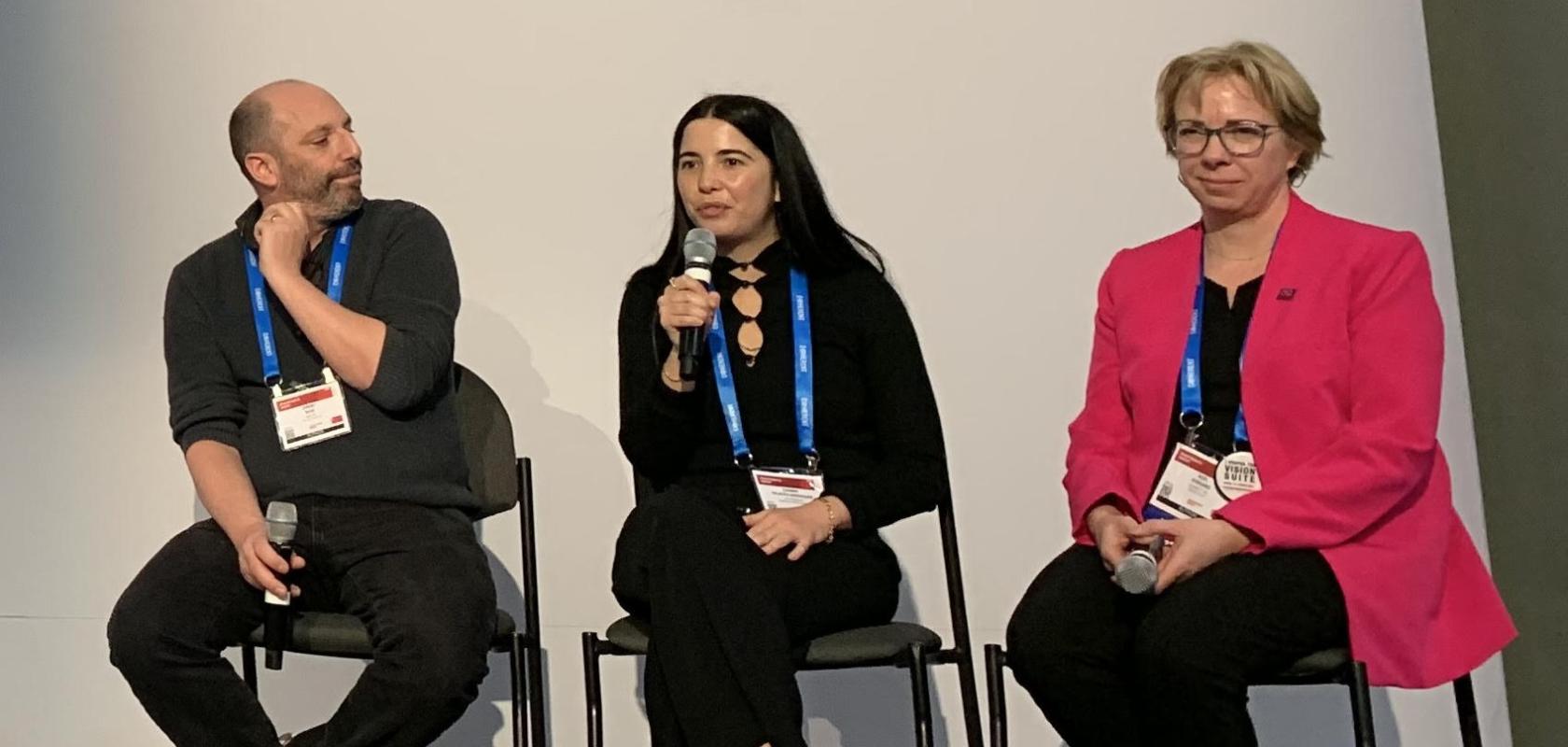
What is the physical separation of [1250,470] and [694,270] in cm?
87

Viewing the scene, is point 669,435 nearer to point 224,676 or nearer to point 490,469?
point 490,469

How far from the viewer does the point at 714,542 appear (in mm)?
2385

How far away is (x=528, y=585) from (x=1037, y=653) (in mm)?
957

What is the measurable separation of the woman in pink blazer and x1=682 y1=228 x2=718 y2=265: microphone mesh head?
667 millimetres

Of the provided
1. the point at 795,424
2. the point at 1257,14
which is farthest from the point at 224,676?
the point at 1257,14

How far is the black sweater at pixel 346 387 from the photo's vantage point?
273 cm

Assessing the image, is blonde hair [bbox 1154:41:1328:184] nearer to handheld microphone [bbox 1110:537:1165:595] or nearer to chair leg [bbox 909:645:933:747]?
handheld microphone [bbox 1110:537:1165:595]

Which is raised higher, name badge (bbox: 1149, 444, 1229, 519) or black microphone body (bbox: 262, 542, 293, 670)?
name badge (bbox: 1149, 444, 1229, 519)

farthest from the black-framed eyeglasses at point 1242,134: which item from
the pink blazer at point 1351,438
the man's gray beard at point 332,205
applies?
the man's gray beard at point 332,205

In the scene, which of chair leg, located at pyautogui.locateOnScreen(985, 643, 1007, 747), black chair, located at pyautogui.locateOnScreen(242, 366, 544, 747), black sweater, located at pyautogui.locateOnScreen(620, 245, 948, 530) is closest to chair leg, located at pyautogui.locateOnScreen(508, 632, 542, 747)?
black chair, located at pyautogui.locateOnScreen(242, 366, 544, 747)

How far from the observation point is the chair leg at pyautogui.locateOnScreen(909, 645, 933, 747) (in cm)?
252

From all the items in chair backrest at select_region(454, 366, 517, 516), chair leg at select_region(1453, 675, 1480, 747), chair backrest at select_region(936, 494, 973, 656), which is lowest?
chair leg at select_region(1453, 675, 1480, 747)

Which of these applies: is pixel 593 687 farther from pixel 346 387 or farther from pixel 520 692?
pixel 346 387

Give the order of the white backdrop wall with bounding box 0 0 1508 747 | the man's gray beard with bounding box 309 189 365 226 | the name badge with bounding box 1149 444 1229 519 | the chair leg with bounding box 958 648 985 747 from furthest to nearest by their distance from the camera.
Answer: the white backdrop wall with bounding box 0 0 1508 747, the man's gray beard with bounding box 309 189 365 226, the chair leg with bounding box 958 648 985 747, the name badge with bounding box 1149 444 1229 519
